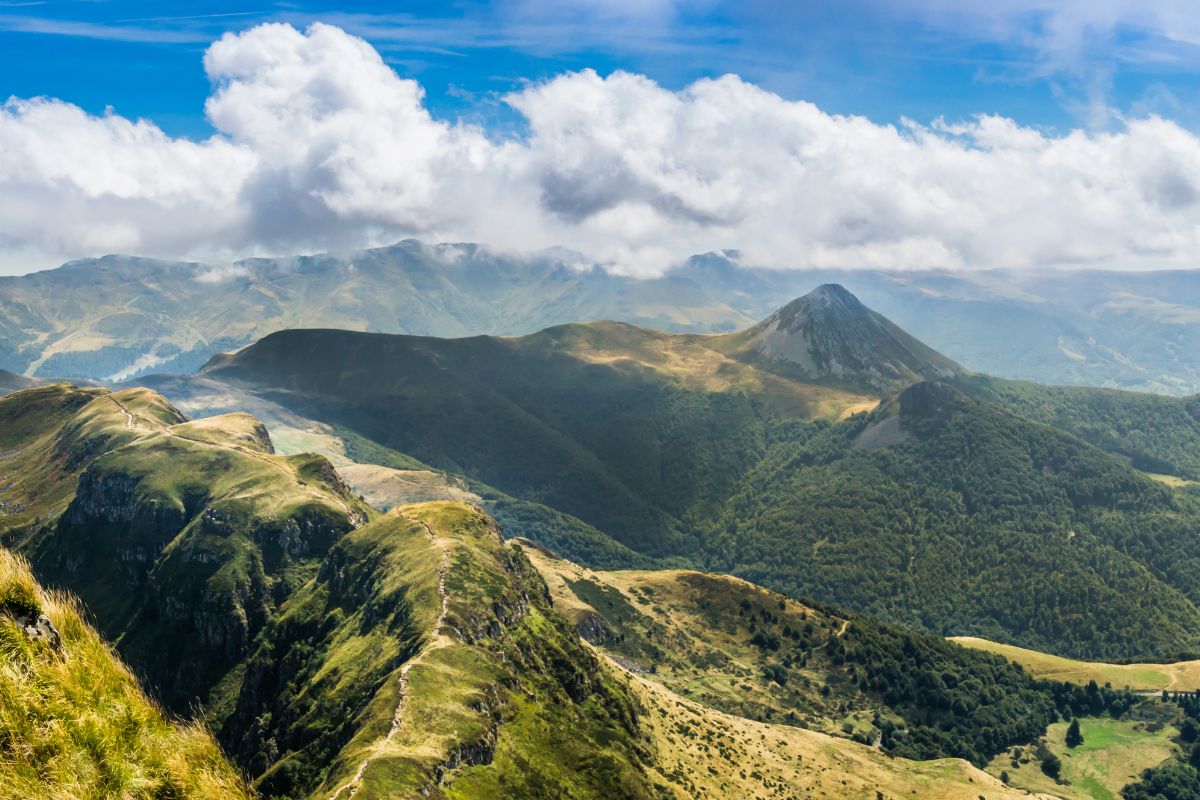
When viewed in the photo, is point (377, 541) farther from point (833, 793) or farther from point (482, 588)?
point (833, 793)

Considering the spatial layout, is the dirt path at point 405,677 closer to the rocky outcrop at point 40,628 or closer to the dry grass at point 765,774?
the dry grass at point 765,774

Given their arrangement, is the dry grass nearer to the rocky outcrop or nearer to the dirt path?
the dirt path

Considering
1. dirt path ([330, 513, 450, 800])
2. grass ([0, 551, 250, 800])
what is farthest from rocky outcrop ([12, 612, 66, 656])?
dirt path ([330, 513, 450, 800])

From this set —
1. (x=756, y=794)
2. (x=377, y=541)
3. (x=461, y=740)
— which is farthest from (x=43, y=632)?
(x=377, y=541)

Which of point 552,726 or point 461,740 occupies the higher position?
point 461,740

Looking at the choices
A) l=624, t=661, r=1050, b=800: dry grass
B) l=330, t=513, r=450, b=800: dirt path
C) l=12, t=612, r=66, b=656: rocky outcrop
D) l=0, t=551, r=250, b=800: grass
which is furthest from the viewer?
l=624, t=661, r=1050, b=800: dry grass

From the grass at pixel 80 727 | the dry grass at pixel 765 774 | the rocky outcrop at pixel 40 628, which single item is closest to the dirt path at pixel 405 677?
the dry grass at pixel 765 774
